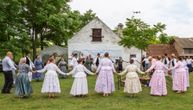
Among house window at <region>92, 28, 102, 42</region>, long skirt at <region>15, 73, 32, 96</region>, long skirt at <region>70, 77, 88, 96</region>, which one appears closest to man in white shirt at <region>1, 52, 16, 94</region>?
long skirt at <region>15, 73, 32, 96</region>

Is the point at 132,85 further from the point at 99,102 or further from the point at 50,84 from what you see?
the point at 50,84

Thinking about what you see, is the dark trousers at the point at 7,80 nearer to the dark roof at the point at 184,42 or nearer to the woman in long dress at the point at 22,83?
the woman in long dress at the point at 22,83

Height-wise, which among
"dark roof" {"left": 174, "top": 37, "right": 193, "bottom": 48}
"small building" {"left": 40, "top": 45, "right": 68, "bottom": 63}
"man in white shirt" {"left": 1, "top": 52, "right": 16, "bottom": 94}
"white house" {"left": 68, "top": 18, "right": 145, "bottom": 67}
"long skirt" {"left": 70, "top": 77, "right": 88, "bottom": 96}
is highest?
"dark roof" {"left": 174, "top": 37, "right": 193, "bottom": 48}

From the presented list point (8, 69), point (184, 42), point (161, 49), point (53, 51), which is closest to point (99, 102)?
point (8, 69)

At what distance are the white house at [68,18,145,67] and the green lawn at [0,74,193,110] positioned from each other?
88.0 ft

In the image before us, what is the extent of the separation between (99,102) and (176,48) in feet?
204

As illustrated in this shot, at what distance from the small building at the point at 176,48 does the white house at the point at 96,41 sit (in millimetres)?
30031

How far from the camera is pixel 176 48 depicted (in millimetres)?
77250

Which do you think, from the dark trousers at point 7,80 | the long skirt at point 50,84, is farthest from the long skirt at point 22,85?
the dark trousers at point 7,80

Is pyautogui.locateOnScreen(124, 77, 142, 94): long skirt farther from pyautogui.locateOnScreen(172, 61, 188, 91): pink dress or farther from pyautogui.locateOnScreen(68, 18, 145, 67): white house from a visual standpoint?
pyautogui.locateOnScreen(68, 18, 145, 67): white house

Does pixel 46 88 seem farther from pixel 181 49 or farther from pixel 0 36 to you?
pixel 181 49

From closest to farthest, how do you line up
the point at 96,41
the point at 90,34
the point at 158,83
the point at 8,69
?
the point at 158,83 < the point at 8,69 < the point at 90,34 < the point at 96,41

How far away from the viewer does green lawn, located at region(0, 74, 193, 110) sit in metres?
15.4

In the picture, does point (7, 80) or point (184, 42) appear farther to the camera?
point (184, 42)
